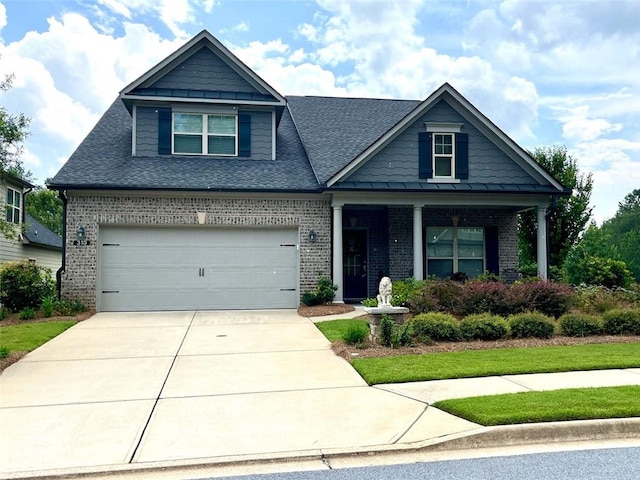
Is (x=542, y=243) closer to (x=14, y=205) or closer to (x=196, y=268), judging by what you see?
(x=196, y=268)

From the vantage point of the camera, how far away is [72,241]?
13219mm

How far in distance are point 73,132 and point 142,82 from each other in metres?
12.0

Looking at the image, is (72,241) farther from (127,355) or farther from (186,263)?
(127,355)

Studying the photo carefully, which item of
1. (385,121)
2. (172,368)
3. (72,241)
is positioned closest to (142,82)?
(72,241)

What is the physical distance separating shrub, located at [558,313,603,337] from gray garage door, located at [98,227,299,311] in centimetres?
731

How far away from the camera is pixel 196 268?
45.6 feet

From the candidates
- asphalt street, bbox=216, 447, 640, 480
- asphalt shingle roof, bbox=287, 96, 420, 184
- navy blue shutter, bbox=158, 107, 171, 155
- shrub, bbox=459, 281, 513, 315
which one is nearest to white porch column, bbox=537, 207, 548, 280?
shrub, bbox=459, 281, 513, 315

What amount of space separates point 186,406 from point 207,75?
12.2 metres

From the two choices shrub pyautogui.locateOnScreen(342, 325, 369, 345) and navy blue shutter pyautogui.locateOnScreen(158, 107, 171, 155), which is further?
navy blue shutter pyautogui.locateOnScreen(158, 107, 171, 155)

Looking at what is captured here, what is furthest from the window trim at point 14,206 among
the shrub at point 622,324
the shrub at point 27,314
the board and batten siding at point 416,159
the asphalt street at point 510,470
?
the shrub at point 622,324

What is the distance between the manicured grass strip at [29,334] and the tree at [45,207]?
3647cm

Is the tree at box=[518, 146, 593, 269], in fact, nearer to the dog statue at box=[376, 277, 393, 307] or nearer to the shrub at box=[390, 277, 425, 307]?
the shrub at box=[390, 277, 425, 307]

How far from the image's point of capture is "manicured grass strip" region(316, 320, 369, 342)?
369 inches

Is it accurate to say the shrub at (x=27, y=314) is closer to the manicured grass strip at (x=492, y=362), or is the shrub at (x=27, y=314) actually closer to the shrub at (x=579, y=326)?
the manicured grass strip at (x=492, y=362)
